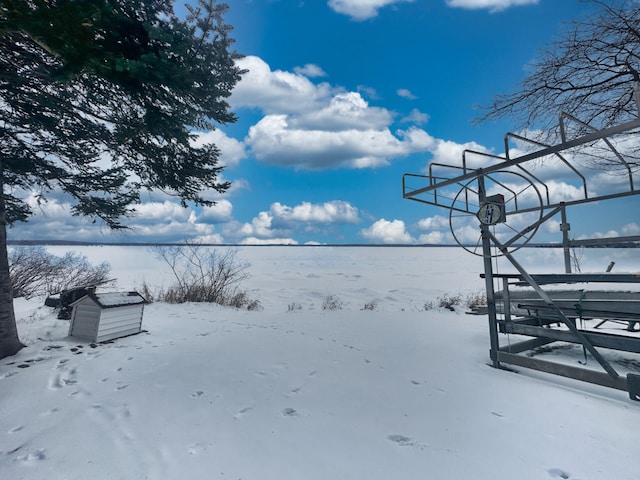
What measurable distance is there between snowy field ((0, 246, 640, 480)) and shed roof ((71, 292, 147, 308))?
2.01 feet

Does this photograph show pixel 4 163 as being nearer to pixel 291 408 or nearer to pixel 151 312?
pixel 151 312

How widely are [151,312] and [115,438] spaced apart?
5.64m

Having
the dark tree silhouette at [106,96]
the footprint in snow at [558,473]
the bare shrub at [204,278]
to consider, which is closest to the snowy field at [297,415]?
the footprint in snow at [558,473]

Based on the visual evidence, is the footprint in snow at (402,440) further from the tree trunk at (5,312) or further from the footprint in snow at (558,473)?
the tree trunk at (5,312)

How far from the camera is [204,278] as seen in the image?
33.5 feet

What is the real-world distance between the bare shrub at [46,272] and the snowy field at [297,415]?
538 centimetres

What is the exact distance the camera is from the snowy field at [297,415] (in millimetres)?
2178

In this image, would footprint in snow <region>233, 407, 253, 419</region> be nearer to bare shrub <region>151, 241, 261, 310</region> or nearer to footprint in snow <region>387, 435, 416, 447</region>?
footprint in snow <region>387, 435, 416, 447</region>

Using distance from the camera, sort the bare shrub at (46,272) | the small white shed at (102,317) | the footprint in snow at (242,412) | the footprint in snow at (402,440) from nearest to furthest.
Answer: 1. the footprint in snow at (402,440)
2. the footprint in snow at (242,412)
3. the small white shed at (102,317)
4. the bare shrub at (46,272)

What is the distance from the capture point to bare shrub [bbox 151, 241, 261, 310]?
9.70 meters

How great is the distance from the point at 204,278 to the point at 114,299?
4948 mm

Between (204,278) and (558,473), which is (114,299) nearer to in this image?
(204,278)

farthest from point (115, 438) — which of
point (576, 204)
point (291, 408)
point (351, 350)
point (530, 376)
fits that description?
point (576, 204)

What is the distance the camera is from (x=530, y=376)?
3.79m
